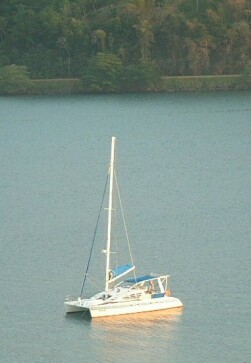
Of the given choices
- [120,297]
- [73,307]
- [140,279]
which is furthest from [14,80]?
[120,297]

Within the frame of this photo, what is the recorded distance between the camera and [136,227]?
2333 inches

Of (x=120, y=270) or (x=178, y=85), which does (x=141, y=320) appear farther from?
(x=178, y=85)

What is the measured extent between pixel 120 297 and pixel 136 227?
478 inches

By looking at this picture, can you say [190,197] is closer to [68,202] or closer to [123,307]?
[68,202]

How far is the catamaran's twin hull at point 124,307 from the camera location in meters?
47.1

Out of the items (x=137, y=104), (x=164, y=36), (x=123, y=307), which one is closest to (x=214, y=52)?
(x=164, y=36)

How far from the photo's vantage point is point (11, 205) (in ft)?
214

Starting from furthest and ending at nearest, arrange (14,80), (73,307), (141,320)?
(14,80), (73,307), (141,320)

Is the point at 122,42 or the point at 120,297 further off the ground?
the point at 122,42

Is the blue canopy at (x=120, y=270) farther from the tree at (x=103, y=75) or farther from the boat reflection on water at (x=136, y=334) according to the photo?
the tree at (x=103, y=75)

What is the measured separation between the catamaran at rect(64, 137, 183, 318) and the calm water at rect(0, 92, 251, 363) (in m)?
0.34

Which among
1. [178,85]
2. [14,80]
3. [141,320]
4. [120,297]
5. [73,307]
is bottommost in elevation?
[141,320]

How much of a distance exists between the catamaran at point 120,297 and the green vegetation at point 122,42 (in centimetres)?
7468

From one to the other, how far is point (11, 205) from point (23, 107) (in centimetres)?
4773
